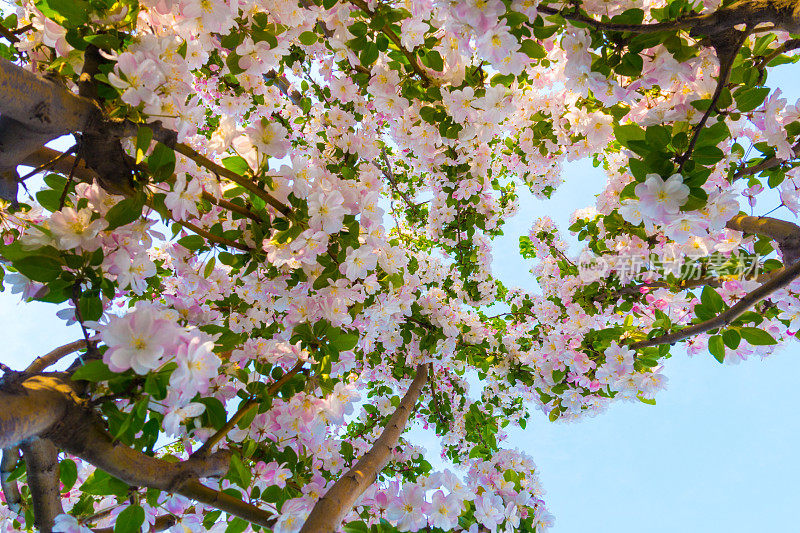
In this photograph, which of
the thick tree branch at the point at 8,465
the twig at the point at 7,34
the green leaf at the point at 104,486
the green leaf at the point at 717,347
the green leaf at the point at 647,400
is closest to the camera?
the green leaf at the point at 104,486

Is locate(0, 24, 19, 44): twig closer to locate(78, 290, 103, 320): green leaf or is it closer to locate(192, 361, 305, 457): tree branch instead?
locate(78, 290, 103, 320): green leaf

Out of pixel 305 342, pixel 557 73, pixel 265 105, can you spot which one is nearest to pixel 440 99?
pixel 557 73

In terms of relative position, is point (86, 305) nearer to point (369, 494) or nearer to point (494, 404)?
point (369, 494)

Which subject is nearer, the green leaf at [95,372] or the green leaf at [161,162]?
the green leaf at [95,372]

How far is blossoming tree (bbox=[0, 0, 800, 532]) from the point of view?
3.34 feet

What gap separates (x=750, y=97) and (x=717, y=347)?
A: 0.95 metres

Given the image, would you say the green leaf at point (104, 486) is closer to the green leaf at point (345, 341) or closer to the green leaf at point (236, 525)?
the green leaf at point (236, 525)

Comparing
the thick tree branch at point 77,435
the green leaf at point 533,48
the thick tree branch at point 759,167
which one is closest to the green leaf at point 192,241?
the thick tree branch at point 77,435

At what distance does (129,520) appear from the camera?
1.10 m

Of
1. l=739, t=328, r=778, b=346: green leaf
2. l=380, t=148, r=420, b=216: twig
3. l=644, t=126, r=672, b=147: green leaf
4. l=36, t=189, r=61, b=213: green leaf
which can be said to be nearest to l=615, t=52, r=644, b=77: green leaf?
l=644, t=126, r=672, b=147: green leaf

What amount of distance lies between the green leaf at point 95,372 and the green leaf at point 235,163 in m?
0.69

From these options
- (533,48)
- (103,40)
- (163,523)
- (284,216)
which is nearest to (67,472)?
(163,523)

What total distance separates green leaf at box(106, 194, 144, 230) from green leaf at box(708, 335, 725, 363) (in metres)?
2.04

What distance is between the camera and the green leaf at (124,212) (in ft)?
3.56
